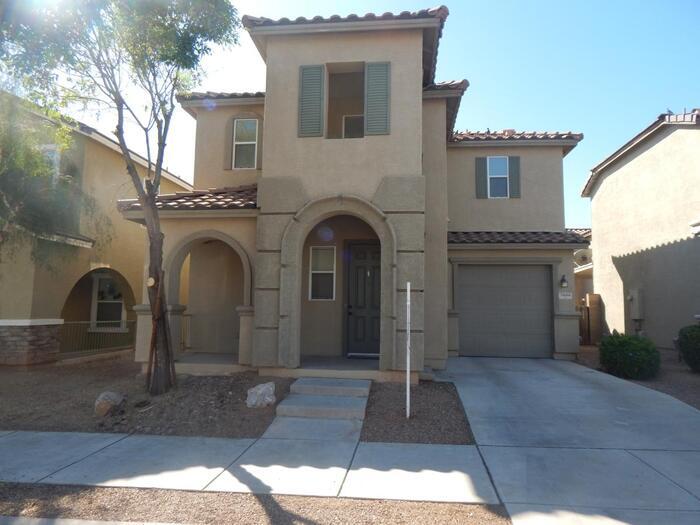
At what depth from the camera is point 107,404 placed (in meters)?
7.71

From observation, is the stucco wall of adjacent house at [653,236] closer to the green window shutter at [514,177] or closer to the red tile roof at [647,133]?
the red tile roof at [647,133]

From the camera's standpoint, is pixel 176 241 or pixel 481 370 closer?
pixel 176 241

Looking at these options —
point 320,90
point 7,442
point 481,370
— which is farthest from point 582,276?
point 7,442

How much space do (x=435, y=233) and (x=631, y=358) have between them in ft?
15.6

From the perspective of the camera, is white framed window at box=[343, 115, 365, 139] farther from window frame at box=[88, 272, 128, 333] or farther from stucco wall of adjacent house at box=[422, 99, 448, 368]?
window frame at box=[88, 272, 128, 333]

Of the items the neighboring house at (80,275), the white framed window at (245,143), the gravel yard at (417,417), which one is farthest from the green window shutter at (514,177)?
the neighboring house at (80,275)

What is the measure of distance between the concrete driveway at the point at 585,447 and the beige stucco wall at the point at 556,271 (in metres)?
2.67

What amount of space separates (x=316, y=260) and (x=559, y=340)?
665 cm

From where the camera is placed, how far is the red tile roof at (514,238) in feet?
42.3

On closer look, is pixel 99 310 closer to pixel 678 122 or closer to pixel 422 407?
pixel 422 407

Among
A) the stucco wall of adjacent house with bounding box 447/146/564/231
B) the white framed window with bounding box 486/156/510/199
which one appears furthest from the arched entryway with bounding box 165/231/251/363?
the white framed window with bounding box 486/156/510/199

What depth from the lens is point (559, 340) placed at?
12.8 meters

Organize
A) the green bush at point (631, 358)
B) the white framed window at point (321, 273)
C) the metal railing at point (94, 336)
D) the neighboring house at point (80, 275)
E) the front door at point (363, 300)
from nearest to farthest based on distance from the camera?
1. the green bush at point (631, 358)
2. the front door at point (363, 300)
3. the white framed window at point (321, 273)
4. the neighboring house at point (80, 275)
5. the metal railing at point (94, 336)

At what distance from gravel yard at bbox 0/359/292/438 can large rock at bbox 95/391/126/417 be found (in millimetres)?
124
